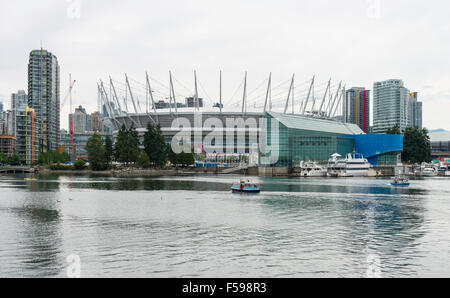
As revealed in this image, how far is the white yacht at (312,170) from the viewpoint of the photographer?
133m

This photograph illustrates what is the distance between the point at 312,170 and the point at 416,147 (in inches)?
2637

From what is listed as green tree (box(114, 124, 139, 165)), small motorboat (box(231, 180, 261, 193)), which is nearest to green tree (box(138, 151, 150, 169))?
green tree (box(114, 124, 139, 165))

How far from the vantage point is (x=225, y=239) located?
31.7 m

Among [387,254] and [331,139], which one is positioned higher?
[331,139]

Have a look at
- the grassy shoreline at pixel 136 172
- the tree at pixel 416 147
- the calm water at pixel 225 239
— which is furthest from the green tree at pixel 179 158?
the calm water at pixel 225 239

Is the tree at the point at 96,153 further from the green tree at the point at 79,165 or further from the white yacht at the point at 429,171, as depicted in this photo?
the white yacht at the point at 429,171

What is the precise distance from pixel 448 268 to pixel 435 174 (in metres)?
151

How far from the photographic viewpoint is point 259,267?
24.1m

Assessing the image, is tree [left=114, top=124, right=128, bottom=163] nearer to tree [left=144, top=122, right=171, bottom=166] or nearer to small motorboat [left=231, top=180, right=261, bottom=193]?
tree [left=144, top=122, right=171, bottom=166]

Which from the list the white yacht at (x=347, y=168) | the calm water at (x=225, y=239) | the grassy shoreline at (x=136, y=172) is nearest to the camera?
the calm water at (x=225, y=239)

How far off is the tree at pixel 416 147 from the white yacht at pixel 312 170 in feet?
193
